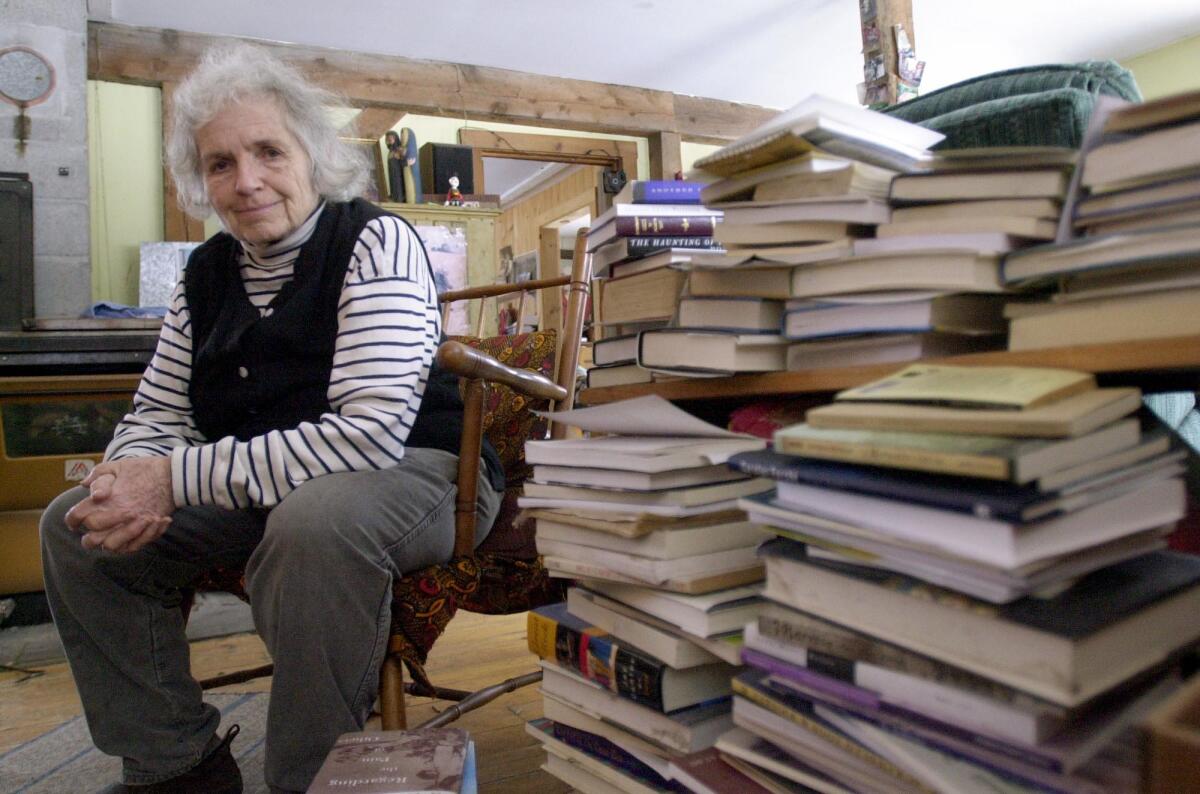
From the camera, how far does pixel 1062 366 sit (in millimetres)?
657

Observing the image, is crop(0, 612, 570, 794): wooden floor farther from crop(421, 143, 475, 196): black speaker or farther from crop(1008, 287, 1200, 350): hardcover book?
crop(421, 143, 475, 196): black speaker

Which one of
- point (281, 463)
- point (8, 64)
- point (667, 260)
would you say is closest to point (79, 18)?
point (8, 64)

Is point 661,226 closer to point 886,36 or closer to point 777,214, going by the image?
point 777,214

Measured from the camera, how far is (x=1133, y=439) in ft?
2.01

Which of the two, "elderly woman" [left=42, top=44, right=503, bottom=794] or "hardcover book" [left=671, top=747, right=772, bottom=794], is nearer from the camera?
"hardcover book" [left=671, top=747, right=772, bottom=794]

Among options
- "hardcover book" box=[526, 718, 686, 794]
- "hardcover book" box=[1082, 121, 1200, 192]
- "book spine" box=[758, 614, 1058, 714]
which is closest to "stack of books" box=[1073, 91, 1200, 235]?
"hardcover book" box=[1082, 121, 1200, 192]

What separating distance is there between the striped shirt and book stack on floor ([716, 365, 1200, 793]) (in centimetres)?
62

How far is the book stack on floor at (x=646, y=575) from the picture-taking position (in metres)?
0.89

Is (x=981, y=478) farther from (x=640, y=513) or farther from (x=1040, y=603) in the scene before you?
(x=640, y=513)

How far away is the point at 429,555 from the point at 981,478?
77 cm

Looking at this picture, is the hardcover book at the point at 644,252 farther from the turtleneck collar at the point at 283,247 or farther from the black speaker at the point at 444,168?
the black speaker at the point at 444,168

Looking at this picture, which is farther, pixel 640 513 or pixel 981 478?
pixel 640 513

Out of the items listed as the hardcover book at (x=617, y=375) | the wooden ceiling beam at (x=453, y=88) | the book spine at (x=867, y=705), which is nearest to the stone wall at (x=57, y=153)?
the wooden ceiling beam at (x=453, y=88)

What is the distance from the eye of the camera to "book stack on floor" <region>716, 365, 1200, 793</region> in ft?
1.83
